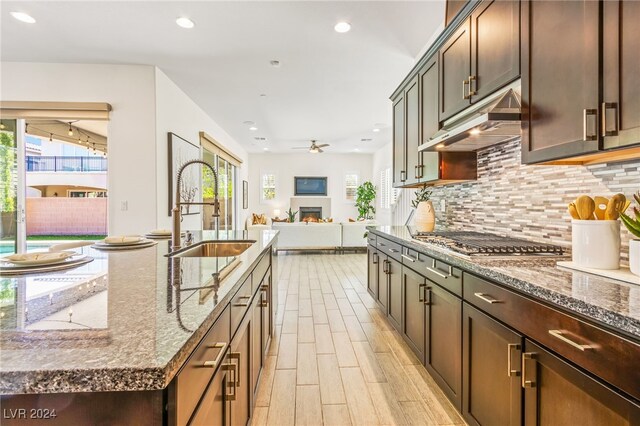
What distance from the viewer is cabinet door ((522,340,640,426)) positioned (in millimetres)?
835

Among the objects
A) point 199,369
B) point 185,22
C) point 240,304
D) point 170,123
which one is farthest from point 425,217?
point 170,123

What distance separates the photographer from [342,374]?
224 cm

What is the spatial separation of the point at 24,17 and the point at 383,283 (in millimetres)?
4266

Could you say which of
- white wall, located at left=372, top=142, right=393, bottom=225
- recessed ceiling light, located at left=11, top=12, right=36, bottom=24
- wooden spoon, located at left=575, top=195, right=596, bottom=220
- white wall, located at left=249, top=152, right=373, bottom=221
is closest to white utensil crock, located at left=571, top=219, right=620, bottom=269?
wooden spoon, located at left=575, top=195, right=596, bottom=220

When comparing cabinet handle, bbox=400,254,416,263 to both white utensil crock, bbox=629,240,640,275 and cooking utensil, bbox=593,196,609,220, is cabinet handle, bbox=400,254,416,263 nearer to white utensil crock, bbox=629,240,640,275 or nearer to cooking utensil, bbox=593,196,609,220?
cooking utensil, bbox=593,196,609,220

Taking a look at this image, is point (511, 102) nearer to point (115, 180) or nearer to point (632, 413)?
point (632, 413)

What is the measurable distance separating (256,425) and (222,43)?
3466 millimetres

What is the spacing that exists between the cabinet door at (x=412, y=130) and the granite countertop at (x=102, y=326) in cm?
233

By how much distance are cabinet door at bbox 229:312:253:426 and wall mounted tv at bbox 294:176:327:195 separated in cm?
901

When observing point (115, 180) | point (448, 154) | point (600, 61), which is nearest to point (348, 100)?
point (448, 154)

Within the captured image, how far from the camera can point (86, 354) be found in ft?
1.94

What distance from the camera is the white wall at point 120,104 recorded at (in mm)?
3846

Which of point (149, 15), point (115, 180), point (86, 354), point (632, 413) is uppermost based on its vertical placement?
point (149, 15)

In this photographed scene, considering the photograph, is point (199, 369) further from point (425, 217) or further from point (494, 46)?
point (425, 217)
